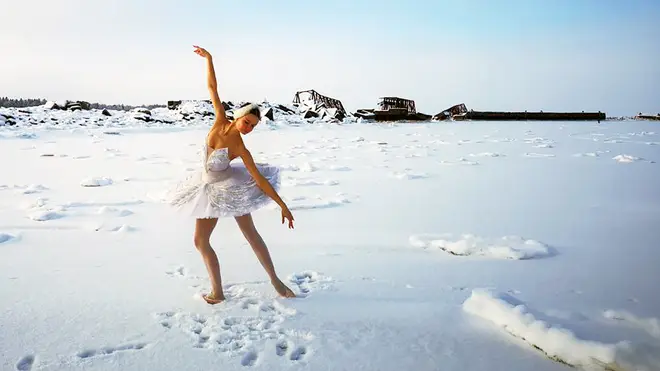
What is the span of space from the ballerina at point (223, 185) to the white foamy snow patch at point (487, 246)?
1.56 meters

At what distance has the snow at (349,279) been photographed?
7.29 feet

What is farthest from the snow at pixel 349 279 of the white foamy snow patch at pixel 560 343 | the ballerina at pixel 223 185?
the ballerina at pixel 223 185

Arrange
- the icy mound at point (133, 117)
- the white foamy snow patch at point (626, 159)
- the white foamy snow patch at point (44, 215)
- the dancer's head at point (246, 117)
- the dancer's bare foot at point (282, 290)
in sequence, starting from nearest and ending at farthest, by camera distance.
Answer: the dancer's head at point (246, 117) → the dancer's bare foot at point (282, 290) → the white foamy snow patch at point (44, 215) → the white foamy snow patch at point (626, 159) → the icy mound at point (133, 117)

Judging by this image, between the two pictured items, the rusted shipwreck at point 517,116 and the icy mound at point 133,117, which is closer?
the icy mound at point 133,117

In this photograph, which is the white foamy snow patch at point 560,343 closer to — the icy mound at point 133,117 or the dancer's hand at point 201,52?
the dancer's hand at point 201,52

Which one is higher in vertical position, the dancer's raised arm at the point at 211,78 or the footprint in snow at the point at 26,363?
the dancer's raised arm at the point at 211,78

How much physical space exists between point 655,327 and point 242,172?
Answer: 236 centimetres

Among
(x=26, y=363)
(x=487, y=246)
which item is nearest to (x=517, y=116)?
(x=487, y=246)

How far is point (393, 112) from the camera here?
3125 cm

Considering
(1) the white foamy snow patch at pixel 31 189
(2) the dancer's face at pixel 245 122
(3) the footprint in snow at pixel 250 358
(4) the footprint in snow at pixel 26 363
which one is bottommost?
(3) the footprint in snow at pixel 250 358

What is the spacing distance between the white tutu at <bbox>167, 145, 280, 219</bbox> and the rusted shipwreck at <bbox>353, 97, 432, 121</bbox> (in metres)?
28.0

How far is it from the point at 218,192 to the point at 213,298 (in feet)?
2.10

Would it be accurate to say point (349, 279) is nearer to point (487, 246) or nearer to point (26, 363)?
point (487, 246)

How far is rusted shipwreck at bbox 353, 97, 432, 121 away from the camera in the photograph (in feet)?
101
